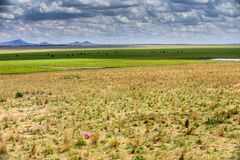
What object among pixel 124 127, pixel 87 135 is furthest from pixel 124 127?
pixel 87 135

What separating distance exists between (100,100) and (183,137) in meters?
15.3

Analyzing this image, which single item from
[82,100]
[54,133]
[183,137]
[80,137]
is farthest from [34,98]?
[183,137]

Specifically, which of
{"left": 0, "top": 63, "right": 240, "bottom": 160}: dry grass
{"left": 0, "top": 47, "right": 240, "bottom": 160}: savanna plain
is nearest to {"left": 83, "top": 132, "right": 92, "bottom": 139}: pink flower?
{"left": 0, "top": 47, "right": 240, "bottom": 160}: savanna plain

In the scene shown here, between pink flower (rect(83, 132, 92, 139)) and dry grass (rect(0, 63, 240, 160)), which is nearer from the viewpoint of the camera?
dry grass (rect(0, 63, 240, 160))

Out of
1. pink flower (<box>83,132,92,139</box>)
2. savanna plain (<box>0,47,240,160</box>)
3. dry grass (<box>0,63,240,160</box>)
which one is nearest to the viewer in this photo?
savanna plain (<box>0,47,240,160</box>)

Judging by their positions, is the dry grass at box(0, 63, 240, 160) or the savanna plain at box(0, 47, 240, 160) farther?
the dry grass at box(0, 63, 240, 160)

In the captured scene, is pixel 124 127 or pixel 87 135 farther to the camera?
pixel 124 127

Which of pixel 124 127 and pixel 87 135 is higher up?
pixel 87 135

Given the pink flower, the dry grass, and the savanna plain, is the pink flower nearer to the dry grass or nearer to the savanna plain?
the savanna plain

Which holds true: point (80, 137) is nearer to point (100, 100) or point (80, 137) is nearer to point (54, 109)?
point (54, 109)

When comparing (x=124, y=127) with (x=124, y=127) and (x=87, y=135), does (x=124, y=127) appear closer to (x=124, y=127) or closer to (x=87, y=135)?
(x=124, y=127)

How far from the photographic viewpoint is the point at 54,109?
2942 cm

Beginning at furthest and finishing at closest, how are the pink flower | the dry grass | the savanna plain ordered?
the pink flower → the dry grass → the savanna plain

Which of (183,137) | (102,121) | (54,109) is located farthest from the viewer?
(54,109)
